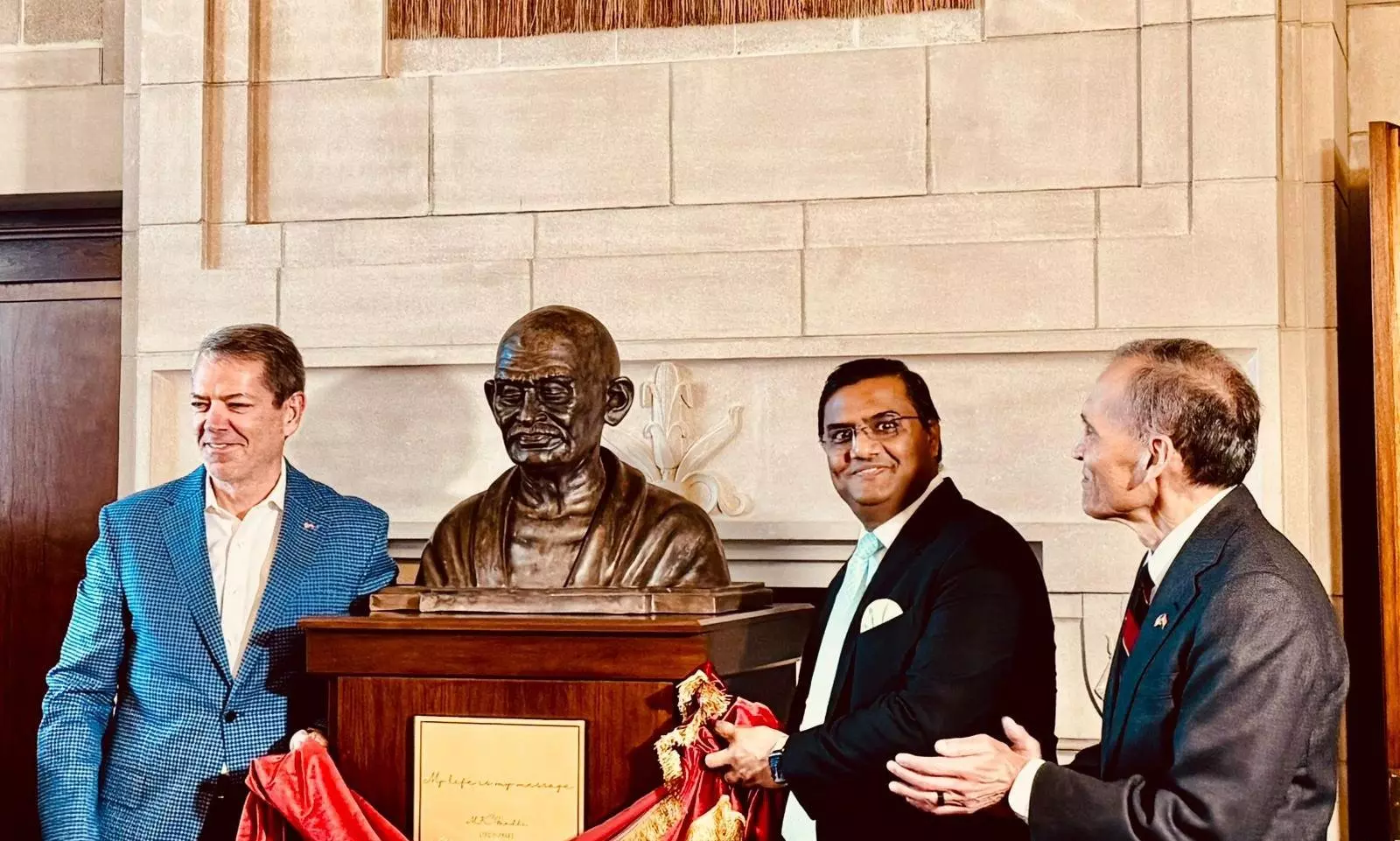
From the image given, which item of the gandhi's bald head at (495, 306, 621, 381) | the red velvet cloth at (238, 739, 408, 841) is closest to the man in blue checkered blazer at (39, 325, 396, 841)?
the red velvet cloth at (238, 739, 408, 841)

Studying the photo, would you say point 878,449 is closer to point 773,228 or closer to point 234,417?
point 234,417

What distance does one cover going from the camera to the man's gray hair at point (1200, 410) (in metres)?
2.62

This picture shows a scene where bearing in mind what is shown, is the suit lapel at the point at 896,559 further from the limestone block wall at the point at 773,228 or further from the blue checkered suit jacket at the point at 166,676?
the limestone block wall at the point at 773,228

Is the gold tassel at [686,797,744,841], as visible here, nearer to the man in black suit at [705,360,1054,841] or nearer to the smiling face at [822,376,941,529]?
the man in black suit at [705,360,1054,841]

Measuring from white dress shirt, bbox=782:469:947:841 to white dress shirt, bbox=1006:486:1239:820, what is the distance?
53 centimetres

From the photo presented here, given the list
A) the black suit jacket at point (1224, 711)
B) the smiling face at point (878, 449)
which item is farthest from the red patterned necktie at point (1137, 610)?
the smiling face at point (878, 449)

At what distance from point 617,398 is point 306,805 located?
104cm

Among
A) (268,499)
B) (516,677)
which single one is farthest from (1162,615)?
(268,499)

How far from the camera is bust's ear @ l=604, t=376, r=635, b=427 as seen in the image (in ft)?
11.9

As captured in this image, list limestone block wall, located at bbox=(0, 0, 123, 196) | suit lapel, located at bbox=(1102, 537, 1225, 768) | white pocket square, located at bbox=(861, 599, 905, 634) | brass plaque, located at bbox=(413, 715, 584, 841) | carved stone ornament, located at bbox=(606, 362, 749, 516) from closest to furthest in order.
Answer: suit lapel, located at bbox=(1102, 537, 1225, 768)
white pocket square, located at bbox=(861, 599, 905, 634)
brass plaque, located at bbox=(413, 715, 584, 841)
carved stone ornament, located at bbox=(606, 362, 749, 516)
limestone block wall, located at bbox=(0, 0, 123, 196)

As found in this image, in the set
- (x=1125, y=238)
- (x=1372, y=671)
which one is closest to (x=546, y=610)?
(x=1125, y=238)

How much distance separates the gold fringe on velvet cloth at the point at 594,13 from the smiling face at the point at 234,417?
1775mm

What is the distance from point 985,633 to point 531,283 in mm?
2277

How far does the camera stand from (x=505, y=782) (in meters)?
3.15
